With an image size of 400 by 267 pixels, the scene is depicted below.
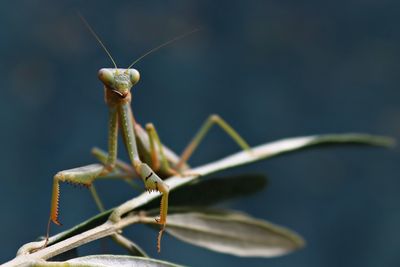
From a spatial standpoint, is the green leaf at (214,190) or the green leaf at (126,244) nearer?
the green leaf at (126,244)

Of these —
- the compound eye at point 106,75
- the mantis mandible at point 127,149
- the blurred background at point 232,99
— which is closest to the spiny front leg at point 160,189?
the mantis mandible at point 127,149

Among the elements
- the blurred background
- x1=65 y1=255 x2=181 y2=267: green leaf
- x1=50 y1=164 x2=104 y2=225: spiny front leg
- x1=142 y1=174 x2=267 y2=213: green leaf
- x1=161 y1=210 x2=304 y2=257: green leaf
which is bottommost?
x1=65 y1=255 x2=181 y2=267: green leaf

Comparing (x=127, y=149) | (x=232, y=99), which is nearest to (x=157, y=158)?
(x=127, y=149)

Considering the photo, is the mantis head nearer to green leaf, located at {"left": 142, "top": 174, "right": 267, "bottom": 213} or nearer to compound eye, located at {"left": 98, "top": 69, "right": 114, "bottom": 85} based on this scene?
compound eye, located at {"left": 98, "top": 69, "right": 114, "bottom": 85}

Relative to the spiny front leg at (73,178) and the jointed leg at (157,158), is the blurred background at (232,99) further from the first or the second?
the spiny front leg at (73,178)

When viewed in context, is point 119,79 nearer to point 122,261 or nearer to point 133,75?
point 133,75

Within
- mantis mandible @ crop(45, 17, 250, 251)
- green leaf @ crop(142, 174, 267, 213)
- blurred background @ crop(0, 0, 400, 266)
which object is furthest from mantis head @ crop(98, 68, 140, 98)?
blurred background @ crop(0, 0, 400, 266)
